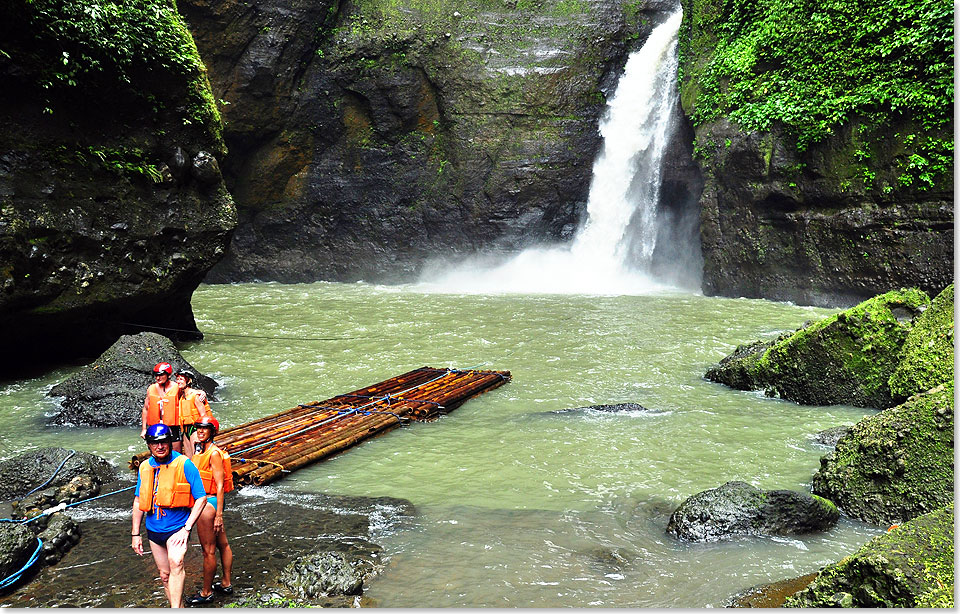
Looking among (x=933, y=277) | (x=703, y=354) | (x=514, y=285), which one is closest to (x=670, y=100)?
(x=514, y=285)

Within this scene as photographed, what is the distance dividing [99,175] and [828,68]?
653 inches

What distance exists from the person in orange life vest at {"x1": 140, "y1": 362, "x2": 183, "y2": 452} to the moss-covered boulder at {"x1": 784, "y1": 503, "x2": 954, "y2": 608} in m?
5.39

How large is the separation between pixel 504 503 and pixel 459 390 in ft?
12.2

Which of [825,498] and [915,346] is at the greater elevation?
[915,346]

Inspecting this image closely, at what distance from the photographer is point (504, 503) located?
21.2ft

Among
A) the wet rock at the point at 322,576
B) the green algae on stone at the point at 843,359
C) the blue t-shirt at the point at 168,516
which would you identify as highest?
the green algae on stone at the point at 843,359

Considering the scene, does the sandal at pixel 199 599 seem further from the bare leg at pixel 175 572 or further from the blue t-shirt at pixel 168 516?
the blue t-shirt at pixel 168 516

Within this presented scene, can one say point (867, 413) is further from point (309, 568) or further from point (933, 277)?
point (933, 277)

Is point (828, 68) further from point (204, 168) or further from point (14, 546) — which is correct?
point (14, 546)

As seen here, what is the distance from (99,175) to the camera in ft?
38.8


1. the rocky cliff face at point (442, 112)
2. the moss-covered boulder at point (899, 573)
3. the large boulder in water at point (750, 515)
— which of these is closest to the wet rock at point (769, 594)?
the moss-covered boulder at point (899, 573)

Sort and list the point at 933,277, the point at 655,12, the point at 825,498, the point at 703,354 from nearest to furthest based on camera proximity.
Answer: the point at 825,498
the point at 703,354
the point at 933,277
the point at 655,12

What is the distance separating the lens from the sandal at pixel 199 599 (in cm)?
464

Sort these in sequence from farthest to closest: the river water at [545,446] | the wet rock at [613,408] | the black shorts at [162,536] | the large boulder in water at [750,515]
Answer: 1. the wet rock at [613,408]
2. the large boulder in water at [750,515]
3. the river water at [545,446]
4. the black shorts at [162,536]
